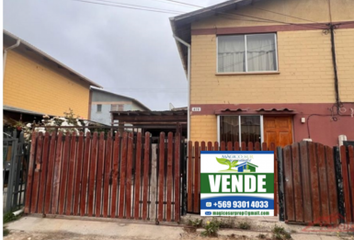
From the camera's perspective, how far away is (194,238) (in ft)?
12.2

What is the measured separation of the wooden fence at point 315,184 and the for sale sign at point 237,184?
31 centimetres

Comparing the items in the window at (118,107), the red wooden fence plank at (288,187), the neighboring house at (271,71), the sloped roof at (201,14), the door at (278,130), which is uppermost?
the window at (118,107)

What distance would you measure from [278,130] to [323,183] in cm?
307

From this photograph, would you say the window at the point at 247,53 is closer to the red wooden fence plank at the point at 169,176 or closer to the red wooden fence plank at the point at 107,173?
the red wooden fence plank at the point at 169,176

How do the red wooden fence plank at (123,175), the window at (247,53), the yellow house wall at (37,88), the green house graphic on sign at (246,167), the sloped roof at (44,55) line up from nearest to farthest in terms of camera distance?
1. the green house graphic on sign at (246,167)
2. the red wooden fence plank at (123,175)
3. the window at (247,53)
4. the sloped roof at (44,55)
5. the yellow house wall at (37,88)

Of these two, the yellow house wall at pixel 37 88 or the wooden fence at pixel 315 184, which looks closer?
the wooden fence at pixel 315 184

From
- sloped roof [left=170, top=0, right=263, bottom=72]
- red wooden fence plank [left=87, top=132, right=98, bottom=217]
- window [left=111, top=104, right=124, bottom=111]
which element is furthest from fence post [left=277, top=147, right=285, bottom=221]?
window [left=111, top=104, right=124, bottom=111]

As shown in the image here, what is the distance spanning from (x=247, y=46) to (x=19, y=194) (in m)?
7.92

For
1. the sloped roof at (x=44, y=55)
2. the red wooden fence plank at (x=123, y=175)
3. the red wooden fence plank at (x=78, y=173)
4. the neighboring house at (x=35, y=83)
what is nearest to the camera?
the red wooden fence plank at (x=123, y=175)

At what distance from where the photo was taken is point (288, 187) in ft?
13.9

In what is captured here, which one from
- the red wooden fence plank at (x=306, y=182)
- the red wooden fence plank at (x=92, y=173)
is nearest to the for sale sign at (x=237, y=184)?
the red wooden fence plank at (x=306, y=182)

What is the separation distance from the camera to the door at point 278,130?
7.01 m

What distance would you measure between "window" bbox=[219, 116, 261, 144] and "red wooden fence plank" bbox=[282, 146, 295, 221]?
9.01ft

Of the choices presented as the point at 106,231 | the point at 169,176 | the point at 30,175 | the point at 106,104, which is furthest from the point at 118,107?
the point at 106,231
